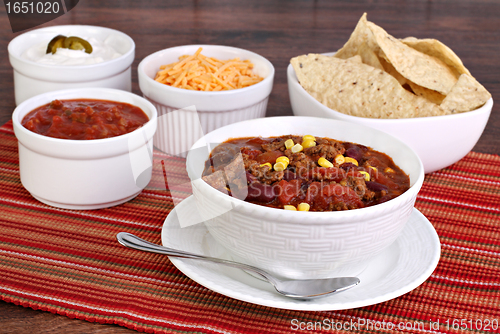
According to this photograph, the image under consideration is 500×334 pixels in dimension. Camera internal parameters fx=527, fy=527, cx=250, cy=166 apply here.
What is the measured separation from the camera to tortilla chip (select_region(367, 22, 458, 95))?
305cm

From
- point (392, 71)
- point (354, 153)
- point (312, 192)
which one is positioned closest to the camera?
point (312, 192)

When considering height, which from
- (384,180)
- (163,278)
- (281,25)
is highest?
(384,180)

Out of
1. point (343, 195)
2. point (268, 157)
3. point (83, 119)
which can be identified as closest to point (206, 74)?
point (83, 119)

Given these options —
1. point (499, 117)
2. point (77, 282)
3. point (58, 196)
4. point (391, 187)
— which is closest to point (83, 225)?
point (58, 196)

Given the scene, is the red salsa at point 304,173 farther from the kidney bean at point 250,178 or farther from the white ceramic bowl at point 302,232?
the white ceramic bowl at point 302,232

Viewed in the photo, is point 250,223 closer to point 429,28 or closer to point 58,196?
point 58,196

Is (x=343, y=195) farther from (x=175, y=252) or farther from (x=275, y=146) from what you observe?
(x=175, y=252)

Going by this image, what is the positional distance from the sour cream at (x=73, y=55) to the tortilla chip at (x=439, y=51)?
80.7 inches

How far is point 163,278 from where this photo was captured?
2213 mm

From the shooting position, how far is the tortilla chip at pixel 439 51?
3224 mm

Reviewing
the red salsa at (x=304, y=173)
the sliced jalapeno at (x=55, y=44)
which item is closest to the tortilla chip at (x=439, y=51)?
the red salsa at (x=304, y=173)

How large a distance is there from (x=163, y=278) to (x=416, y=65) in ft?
6.42

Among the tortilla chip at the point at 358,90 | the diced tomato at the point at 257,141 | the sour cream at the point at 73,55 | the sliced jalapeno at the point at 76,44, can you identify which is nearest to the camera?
the diced tomato at the point at 257,141

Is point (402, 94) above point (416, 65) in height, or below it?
below
